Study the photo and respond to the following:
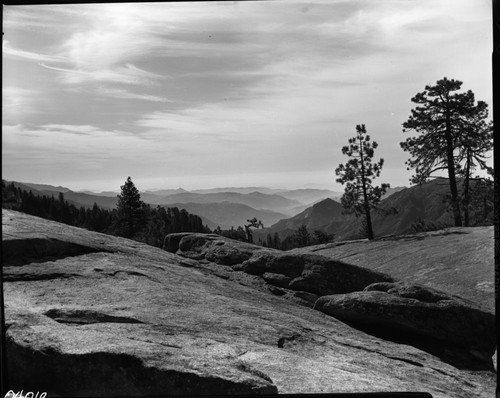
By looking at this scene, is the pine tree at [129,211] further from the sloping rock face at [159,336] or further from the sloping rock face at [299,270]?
the sloping rock face at [159,336]

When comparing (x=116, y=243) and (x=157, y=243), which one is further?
(x=157, y=243)

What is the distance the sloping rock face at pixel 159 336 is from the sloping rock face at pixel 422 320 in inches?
41.7

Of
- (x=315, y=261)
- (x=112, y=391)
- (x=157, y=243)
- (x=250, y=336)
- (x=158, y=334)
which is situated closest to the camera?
(x=112, y=391)

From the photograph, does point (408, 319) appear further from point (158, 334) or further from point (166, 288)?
point (158, 334)

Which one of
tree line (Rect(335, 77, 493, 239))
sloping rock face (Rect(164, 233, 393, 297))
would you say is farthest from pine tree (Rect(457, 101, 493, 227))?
sloping rock face (Rect(164, 233, 393, 297))

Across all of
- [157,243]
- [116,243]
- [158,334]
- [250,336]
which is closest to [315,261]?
[116,243]

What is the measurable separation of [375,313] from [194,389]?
29.8 ft

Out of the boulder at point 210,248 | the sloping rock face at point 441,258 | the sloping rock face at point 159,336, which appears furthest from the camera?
the sloping rock face at point 441,258

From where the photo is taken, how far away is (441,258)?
25.4 metres

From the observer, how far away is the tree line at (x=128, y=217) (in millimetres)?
55406

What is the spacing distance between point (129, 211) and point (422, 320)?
152ft

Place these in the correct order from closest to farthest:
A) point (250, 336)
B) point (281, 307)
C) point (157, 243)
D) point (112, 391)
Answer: point (112, 391)
point (250, 336)
point (281, 307)
point (157, 243)

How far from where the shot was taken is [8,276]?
1125cm

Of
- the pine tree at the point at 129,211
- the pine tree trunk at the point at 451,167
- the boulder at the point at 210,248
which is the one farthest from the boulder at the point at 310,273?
the pine tree at the point at 129,211
